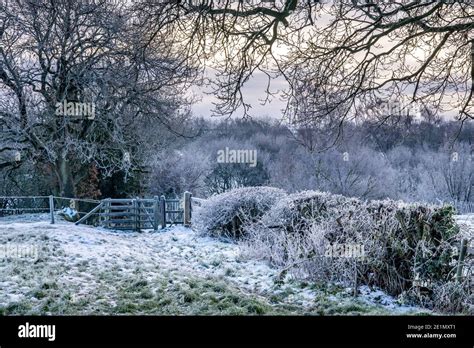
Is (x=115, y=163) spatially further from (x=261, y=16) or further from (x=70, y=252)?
(x=261, y=16)

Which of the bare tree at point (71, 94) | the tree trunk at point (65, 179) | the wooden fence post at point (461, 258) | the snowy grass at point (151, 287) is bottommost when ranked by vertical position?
the snowy grass at point (151, 287)

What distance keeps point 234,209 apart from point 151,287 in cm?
607

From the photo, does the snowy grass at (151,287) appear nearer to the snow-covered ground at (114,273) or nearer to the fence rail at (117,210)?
the snow-covered ground at (114,273)

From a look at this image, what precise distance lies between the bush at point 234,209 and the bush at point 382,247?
3460mm

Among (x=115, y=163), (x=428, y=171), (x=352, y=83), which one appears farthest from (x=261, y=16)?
(x=428, y=171)

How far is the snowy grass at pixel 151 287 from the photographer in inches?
215

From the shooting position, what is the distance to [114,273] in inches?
292

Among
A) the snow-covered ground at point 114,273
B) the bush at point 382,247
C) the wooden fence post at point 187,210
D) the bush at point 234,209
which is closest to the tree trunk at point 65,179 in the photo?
the snow-covered ground at point 114,273

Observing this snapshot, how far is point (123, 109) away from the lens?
14148 millimetres

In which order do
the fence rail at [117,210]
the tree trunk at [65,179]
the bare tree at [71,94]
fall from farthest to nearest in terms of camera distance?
the tree trunk at [65,179]
the fence rail at [117,210]
the bare tree at [71,94]

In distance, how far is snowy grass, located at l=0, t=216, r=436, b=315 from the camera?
5.45 meters

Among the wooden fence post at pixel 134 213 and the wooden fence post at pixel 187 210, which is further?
the wooden fence post at pixel 187 210

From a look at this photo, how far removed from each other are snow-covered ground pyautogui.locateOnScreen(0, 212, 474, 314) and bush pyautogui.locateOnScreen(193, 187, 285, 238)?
54cm
